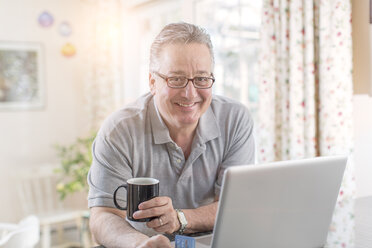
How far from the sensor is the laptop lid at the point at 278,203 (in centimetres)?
94

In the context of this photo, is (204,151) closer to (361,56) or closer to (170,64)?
(170,64)

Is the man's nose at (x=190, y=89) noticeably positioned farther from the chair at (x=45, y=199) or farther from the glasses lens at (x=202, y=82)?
the chair at (x=45, y=199)

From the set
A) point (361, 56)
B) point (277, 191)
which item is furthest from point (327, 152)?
point (277, 191)

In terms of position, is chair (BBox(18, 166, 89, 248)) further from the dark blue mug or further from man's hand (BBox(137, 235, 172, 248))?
man's hand (BBox(137, 235, 172, 248))

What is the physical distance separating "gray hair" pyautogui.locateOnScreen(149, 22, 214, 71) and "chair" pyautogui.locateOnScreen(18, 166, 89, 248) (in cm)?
271

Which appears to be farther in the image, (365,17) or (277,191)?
(365,17)

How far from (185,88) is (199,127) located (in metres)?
0.21

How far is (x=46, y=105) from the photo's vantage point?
4406mm

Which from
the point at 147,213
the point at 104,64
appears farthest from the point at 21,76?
the point at 147,213

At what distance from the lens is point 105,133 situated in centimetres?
146

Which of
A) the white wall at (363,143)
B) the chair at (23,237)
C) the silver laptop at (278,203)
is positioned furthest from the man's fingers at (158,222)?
the white wall at (363,143)

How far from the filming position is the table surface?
118 centimetres

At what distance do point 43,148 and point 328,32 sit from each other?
126 inches

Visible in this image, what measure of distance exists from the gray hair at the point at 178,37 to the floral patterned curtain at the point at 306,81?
3.27 feet
